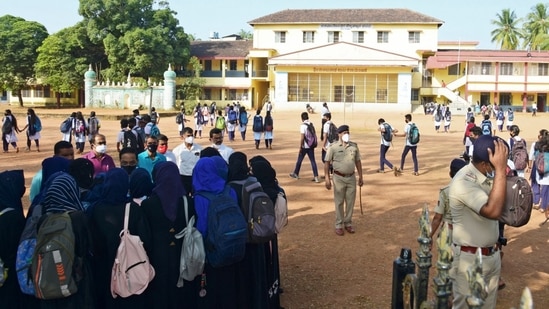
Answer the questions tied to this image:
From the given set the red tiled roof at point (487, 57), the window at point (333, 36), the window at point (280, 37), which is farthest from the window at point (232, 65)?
the red tiled roof at point (487, 57)

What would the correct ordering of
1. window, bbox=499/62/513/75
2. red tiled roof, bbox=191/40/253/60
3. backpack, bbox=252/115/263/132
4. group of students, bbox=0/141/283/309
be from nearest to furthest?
group of students, bbox=0/141/283/309, backpack, bbox=252/115/263/132, window, bbox=499/62/513/75, red tiled roof, bbox=191/40/253/60

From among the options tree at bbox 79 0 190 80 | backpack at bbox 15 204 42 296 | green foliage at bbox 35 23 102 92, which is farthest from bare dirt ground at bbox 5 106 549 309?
green foliage at bbox 35 23 102 92

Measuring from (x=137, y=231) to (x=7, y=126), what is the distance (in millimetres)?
13180

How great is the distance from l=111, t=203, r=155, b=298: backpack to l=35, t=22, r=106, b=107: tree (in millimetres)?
42428

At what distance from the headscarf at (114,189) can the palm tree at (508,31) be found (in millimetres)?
61310

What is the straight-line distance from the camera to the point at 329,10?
51219 millimetres

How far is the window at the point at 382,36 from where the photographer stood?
1932 inches

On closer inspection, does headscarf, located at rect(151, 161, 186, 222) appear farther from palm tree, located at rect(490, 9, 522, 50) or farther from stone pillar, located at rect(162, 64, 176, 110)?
palm tree, located at rect(490, 9, 522, 50)

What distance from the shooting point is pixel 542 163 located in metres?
8.27

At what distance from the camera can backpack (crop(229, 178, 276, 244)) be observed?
4230mm

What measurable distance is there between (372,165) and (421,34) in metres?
37.6

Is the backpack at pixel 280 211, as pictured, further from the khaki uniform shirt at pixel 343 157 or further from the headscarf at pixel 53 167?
the khaki uniform shirt at pixel 343 157

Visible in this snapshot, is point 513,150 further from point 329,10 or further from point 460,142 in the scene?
point 329,10

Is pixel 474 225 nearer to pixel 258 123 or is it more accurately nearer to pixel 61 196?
pixel 61 196
